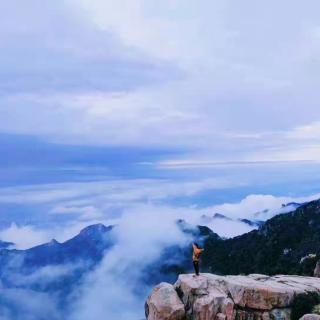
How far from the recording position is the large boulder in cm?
4769

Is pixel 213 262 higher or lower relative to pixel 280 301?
lower

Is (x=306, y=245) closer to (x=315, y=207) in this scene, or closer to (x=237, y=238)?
(x=315, y=207)

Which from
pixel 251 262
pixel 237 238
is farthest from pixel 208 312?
pixel 237 238

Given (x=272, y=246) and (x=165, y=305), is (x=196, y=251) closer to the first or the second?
(x=165, y=305)

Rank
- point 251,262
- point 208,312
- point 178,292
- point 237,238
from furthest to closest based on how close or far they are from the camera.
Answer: point 237,238 < point 251,262 < point 178,292 < point 208,312

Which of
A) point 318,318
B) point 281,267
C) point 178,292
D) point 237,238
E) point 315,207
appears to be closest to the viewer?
point 318,318

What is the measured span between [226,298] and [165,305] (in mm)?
5443

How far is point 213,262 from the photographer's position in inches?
7279

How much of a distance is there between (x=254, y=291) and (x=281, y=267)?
9121cm

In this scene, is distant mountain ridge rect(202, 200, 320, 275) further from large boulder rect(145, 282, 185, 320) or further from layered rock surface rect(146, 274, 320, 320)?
large boulder rect(145, 282, 185, 320)

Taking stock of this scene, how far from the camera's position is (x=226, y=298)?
154 ft

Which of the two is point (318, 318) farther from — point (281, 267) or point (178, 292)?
point (281, 267)

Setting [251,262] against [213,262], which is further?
[213,262]

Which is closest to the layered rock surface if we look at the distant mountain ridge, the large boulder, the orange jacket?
the large boulder
